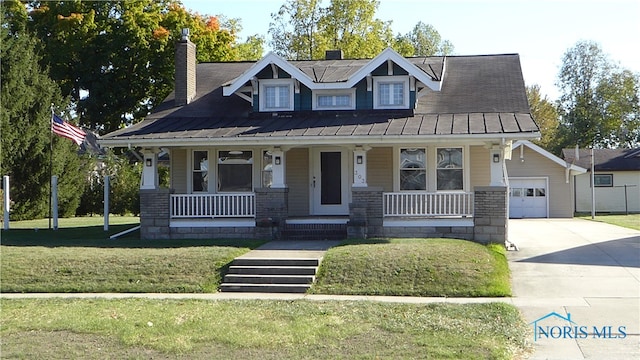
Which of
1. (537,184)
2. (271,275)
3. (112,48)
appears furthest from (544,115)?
(271,275)

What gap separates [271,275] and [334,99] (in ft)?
24.4

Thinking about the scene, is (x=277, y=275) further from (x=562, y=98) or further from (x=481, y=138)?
(x=562, y=98)

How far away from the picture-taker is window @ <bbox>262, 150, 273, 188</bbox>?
18845 mm

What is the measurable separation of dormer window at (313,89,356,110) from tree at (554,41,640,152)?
43.3 meters

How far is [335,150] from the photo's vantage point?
18844mm

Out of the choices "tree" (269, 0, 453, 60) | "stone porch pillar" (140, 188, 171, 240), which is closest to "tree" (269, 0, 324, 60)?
"tree" (269, 0, 453, 60)

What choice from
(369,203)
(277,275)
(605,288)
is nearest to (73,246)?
(277,275)

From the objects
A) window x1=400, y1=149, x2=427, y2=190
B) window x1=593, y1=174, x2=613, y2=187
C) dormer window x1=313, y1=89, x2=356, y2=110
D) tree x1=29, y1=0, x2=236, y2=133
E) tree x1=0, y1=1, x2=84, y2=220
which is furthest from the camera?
window x1=593, y1=174, x2=613, y2=187

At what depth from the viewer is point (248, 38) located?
151 ft

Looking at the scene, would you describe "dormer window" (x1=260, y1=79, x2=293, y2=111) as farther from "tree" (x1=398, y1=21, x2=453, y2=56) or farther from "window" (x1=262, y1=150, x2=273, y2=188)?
"tree" (x1=398, y1=21, x2=453, y2=56)

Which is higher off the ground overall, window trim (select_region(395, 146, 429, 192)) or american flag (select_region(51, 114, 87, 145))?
american flag (select_region(51, 114, 87, 145))

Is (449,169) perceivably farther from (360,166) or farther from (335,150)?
(335,150)

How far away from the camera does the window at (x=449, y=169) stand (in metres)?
18.2

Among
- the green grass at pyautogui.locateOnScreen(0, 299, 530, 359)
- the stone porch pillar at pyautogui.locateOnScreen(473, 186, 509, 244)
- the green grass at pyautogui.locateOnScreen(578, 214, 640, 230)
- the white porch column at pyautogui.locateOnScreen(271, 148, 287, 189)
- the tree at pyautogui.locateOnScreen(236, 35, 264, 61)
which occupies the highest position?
the tree at pyautogui.locateOnScreen(236, 35, 264, 61)
